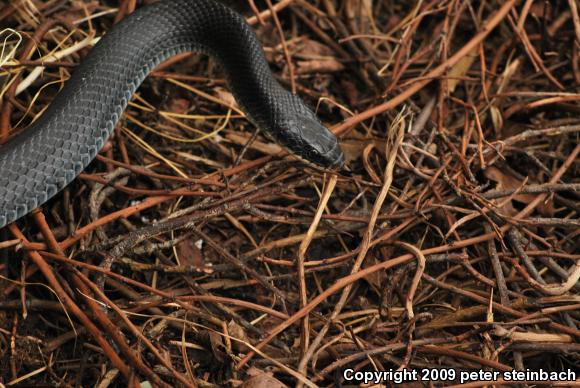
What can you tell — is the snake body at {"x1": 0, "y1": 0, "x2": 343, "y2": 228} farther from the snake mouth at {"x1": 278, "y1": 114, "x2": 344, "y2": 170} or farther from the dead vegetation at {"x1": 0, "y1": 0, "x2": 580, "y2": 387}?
the dead vegetation at {"x1": 0, "y1": 0, "x2": 580, "y2": 387}

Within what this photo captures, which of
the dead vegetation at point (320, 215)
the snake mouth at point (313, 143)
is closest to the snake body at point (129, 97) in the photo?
the snake mouth at point (313, 143)

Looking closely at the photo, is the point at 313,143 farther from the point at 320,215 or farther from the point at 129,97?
the point at 129,97

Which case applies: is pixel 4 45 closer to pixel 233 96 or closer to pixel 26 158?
pixel 26 158

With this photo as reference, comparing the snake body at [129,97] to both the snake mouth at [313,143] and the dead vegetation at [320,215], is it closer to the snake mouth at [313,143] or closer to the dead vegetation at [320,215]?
the snake mouth at [313,143]

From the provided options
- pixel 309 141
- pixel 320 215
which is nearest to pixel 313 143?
pixel 309 141

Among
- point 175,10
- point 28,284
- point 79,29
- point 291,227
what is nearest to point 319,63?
point 175,10

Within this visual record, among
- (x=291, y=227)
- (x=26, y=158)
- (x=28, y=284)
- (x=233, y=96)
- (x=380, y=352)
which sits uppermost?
(x=26, y=158)
